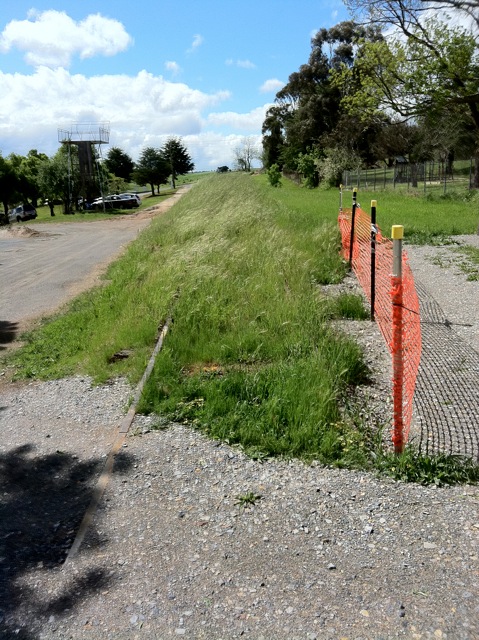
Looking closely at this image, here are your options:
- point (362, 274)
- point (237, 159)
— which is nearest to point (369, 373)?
point (362, 274)

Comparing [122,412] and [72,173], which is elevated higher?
[72,173]

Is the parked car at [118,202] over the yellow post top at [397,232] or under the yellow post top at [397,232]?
under

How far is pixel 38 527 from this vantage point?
13.0 feet

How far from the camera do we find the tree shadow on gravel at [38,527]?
3.15m

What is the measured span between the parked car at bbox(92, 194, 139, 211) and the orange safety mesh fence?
166 feet

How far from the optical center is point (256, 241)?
13656 mm

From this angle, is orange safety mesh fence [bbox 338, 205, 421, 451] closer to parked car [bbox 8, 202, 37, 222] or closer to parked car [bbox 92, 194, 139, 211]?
parked car [bbox 8, 202, 37, 222]

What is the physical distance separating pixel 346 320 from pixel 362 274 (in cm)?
262

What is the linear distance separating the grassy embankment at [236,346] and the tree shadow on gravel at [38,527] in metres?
1.13

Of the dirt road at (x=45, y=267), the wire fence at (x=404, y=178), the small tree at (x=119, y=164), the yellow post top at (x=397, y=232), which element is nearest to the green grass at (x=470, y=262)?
the yellow post top at (x=397, y=232)

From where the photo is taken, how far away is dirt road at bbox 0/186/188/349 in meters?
12.8

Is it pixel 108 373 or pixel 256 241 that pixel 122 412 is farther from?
pixel 256 241

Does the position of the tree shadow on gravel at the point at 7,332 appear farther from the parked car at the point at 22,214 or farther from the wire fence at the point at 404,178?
the parked car at the point at 22,214

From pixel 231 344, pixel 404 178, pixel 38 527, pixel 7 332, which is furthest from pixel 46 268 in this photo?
pixel 404 178
